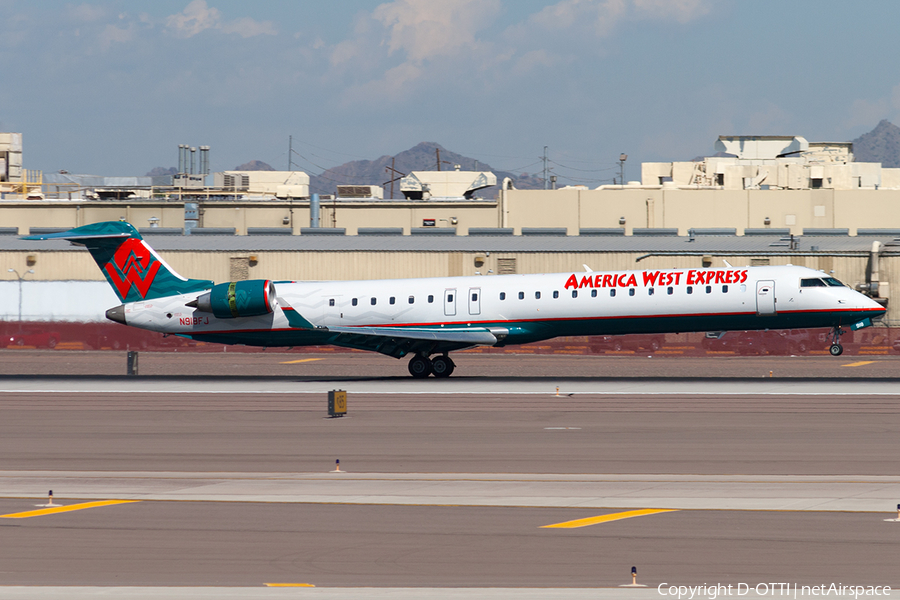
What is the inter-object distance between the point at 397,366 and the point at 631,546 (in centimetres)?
3245

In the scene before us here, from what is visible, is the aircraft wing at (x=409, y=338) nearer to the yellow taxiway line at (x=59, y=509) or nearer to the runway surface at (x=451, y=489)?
the runway surface at (x=451, y=489)

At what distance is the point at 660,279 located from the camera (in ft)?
119

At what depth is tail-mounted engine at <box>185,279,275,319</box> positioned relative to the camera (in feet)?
126

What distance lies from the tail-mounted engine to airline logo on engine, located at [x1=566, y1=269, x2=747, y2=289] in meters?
11.3

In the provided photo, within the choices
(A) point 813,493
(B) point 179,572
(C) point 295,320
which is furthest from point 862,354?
(B) point 179,572

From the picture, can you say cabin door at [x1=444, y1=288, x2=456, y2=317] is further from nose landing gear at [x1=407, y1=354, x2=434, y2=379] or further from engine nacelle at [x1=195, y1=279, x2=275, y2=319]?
engine nacelle at [x1=195, y1=279, x2=275, y2=319]

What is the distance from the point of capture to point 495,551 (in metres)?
13.3

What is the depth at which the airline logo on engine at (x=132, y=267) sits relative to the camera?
40000 millimetres

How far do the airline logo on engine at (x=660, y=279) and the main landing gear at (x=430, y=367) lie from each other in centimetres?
561

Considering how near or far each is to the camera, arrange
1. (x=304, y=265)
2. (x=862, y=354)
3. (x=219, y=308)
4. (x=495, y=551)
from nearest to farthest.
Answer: (x=495, y=551), (x=219, y=308), (x=862, y=354), (x=304, y=265)

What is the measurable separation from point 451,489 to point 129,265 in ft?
85.3

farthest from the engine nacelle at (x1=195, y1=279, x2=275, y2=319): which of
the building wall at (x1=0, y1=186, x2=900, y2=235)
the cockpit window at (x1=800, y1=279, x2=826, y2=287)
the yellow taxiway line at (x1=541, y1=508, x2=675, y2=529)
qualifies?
the building wall at (x1=0, y1=186, x2=900, y2=235)

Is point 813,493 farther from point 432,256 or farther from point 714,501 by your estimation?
point 432,256

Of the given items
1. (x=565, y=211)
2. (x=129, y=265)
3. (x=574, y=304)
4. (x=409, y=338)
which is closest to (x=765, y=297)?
(x=574, y=304)
